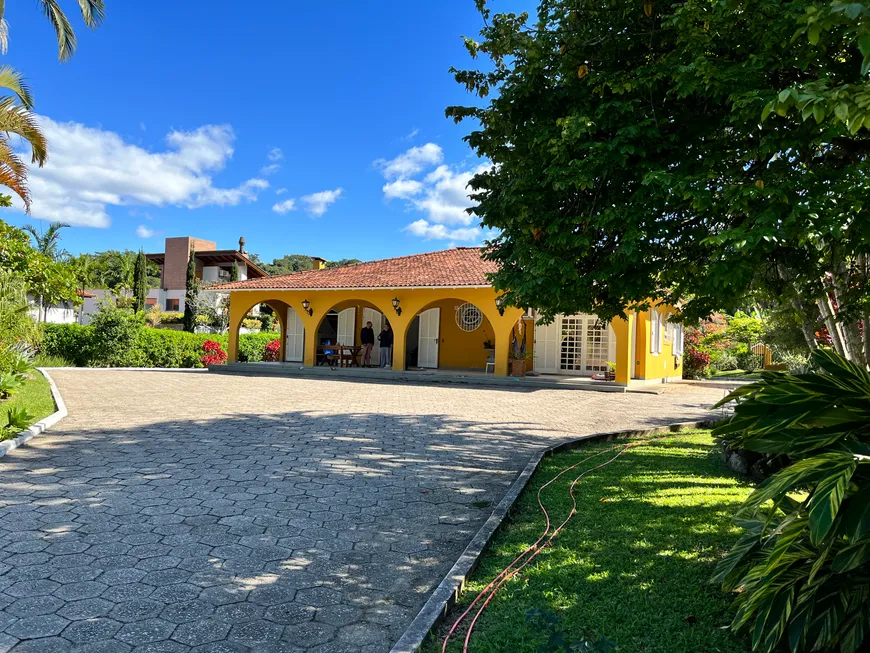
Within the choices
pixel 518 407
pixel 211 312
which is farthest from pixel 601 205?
pixel 211 312

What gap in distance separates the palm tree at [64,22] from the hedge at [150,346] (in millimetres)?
9660

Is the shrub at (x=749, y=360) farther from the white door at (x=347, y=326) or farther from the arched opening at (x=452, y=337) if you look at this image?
the white door at (x=347, y=326)

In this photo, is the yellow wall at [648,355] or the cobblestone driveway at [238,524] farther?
the yellow wall at [648,355]

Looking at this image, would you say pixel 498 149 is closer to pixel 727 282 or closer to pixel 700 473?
pixel 727 282

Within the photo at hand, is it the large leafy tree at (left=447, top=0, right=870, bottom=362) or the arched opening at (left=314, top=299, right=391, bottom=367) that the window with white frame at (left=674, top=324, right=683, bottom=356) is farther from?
the large leafy tree at (left=447, top=0, right=870, bottom=362)

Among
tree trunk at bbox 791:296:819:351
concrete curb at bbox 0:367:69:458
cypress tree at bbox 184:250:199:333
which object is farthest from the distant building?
tree trunk at bbox 791:296:819:351

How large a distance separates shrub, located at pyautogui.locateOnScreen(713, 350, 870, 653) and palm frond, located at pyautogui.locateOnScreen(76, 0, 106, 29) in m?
15.1

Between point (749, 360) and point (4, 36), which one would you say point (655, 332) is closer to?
point (749, 360)

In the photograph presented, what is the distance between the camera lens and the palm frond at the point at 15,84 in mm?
11117

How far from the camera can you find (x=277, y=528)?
4184 millimetres

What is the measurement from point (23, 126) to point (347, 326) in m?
14.2

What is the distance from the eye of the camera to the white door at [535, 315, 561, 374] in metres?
20.1

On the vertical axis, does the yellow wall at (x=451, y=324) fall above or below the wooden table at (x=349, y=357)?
above

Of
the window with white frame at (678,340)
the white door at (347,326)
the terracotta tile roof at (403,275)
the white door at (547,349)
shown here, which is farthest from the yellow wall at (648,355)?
the white door at (347,326)
